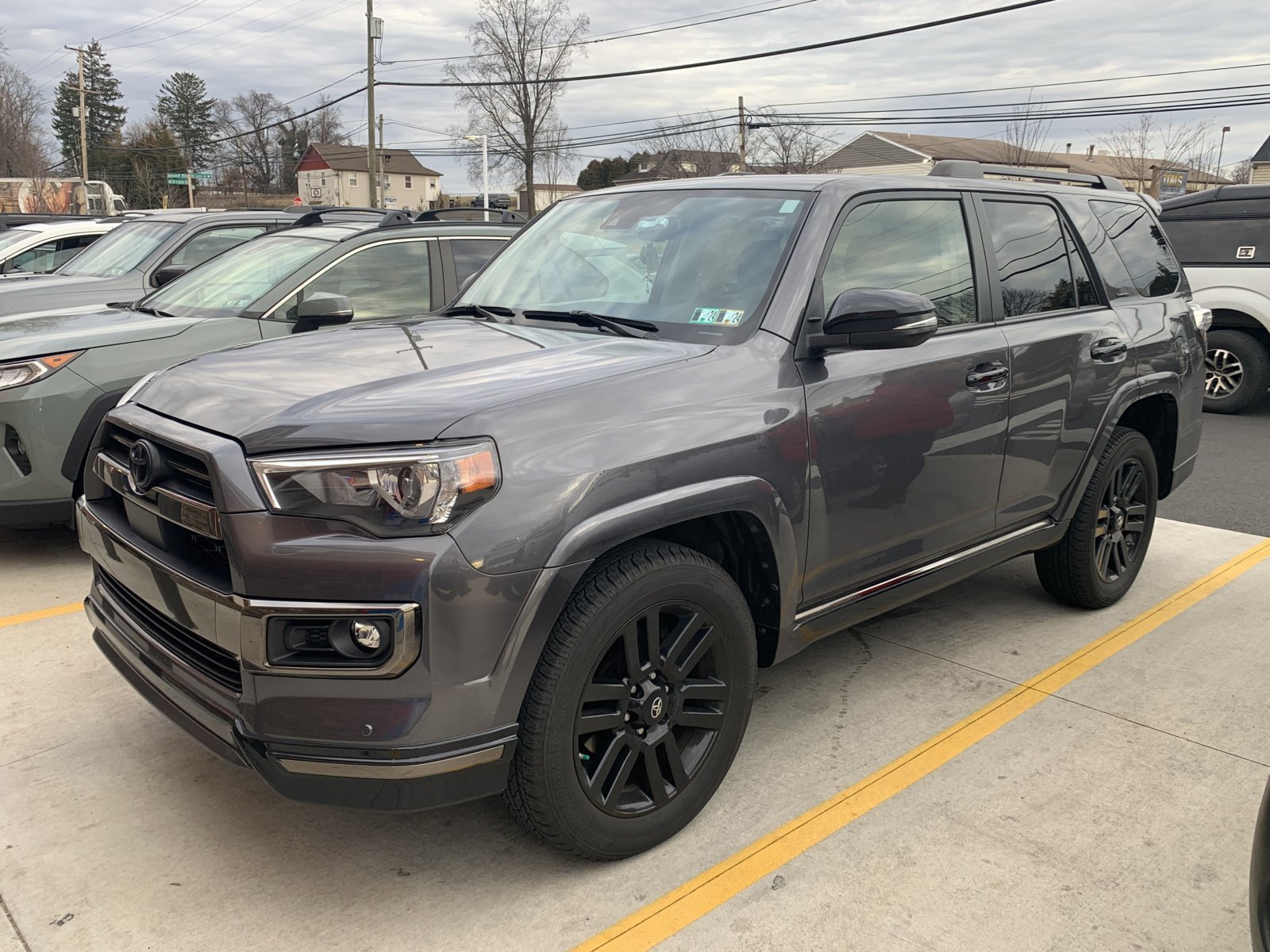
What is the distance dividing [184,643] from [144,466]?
1.54 ft

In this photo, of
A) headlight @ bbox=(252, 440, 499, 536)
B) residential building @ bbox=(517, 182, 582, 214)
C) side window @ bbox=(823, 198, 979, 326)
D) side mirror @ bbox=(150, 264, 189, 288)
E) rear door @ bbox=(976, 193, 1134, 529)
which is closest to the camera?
headlight @ bbox=(252, 440, 499, 536)

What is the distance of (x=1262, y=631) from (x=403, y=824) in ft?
12.7

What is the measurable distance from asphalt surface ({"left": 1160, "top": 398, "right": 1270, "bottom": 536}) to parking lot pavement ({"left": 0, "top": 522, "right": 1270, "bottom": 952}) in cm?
279

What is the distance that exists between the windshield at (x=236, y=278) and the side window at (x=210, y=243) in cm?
227

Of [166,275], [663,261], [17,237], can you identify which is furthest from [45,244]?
[663,261]

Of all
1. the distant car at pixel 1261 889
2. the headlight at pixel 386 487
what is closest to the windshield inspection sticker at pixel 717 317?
the headlight at pixel 386 487

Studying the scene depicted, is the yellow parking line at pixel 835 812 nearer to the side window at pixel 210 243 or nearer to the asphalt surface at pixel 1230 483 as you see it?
the asphalt surface at pixel 1230 483

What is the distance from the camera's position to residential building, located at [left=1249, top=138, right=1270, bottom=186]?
43.4 meters

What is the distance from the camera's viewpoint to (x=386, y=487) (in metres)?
2.27

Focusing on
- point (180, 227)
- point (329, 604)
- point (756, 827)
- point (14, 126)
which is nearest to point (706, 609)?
point (756, 827)

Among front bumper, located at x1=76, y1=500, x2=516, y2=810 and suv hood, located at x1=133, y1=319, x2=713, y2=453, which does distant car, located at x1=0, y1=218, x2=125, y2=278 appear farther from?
front bumper, located at x1=76, y1=500, x2=516, y2=810

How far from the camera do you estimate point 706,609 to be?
2787 millimetres

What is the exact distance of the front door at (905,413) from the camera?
3141 mm

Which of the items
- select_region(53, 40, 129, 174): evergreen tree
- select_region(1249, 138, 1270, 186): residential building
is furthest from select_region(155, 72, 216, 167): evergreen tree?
select_region(1249, 138, 1270, 186): residential building
